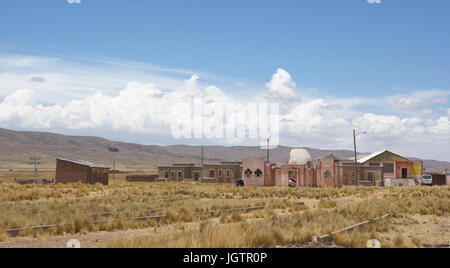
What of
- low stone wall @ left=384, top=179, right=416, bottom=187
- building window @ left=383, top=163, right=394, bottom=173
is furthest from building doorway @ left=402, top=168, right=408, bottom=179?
low stone wall @ left=384, top=179, right=416, bottom=187

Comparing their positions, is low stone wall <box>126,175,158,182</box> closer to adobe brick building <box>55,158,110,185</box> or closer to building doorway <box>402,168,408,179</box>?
adobe brick building <box>55,158,110,185</box>

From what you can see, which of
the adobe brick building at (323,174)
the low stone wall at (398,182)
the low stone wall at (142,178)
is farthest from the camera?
the low stone wall at (142,178)

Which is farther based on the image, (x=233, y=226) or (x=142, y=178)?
(x=142, y=178)

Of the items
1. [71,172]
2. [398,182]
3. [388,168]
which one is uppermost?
[388,168]

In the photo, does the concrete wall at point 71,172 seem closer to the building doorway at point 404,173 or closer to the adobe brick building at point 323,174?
the adobe brick building at point 323,174

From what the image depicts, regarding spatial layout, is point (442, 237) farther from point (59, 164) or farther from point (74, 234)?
→ point (59, 164)

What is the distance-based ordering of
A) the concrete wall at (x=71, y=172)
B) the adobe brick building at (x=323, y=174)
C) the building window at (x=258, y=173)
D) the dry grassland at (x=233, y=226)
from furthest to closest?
the building window at (x=258, y=173), the adobe brick building at (x=323, y=174), the concrete wall at (x=71, y=172), the dry grassland at (x=233, y=226)

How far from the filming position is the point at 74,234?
604 inches

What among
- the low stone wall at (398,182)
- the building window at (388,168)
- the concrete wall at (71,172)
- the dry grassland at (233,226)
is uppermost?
the building window at (388,168)

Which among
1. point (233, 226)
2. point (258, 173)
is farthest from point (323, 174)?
point (233, 226)

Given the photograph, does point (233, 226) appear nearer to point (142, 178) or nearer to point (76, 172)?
point (76, 172)


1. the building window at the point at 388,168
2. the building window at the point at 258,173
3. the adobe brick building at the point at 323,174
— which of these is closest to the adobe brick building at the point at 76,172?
the adobe brick building at the point at 323,174

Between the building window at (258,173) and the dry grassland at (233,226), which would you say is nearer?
the dry grassland at (233,226)
